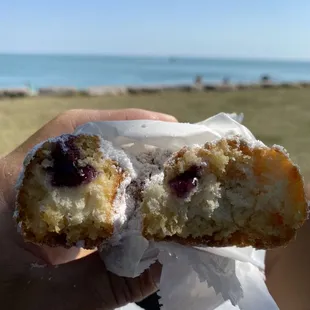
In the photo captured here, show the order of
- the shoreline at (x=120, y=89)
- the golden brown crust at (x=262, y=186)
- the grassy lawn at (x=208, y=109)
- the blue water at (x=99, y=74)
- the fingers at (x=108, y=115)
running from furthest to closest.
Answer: the blue water at (x=99, y=74)
the shoreline at (x=120, y=89)
the grassy lawn at (x=208, y=109)
the fingers at (x=108, y=115)
the golden brown crust at (x=262, y=186)

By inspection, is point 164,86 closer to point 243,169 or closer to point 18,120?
point 18,120

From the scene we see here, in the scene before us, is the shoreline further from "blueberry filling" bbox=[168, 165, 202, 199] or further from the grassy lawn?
"blueberry filling" bbox=[168, 165, 202, 199]

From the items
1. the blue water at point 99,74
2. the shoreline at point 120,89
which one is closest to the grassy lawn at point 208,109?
the shoreline at point 120,89

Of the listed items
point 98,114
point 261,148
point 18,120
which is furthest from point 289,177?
point 18,120

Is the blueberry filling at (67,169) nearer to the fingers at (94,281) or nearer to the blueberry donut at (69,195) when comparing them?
the blueberry donut at (69,195)

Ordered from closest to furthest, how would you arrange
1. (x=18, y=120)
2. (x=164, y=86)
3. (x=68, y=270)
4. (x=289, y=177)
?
(x=289, y=177)
(x=68, y=270)
(x=18, y=120)
(x=164, y=86)

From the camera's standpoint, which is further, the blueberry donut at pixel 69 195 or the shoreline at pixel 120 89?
the shoreline at pixel 120 89

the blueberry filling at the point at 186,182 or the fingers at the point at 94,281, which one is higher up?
the blueberry filling at the point at 186,182
